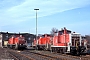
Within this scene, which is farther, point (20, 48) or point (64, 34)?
point (20, 48)

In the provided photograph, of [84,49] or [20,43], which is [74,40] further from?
[20,43]

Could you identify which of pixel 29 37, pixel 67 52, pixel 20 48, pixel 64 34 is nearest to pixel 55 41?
pixel 64 34

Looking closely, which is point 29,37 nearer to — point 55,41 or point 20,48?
point 20,48

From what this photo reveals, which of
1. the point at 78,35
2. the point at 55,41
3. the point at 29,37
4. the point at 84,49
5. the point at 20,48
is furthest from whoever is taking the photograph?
the point at 29,37

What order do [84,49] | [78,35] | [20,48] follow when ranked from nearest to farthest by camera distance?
1. [84,49]
2. [78,35]
3. [20,48]

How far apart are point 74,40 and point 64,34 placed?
234 cm

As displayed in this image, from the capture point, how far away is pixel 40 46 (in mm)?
53688

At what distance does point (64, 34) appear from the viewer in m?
31.0

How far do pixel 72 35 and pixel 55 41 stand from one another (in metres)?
6.15

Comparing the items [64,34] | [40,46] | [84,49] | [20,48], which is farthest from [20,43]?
[84,49]

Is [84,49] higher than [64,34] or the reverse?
the reverse

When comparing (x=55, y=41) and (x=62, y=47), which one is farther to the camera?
(x=55, y=41)

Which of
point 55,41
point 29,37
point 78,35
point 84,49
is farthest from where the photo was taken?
point 29,37

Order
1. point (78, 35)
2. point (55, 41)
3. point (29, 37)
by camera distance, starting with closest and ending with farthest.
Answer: point (78, 35)
point (55, 41)
point (29, 37)
